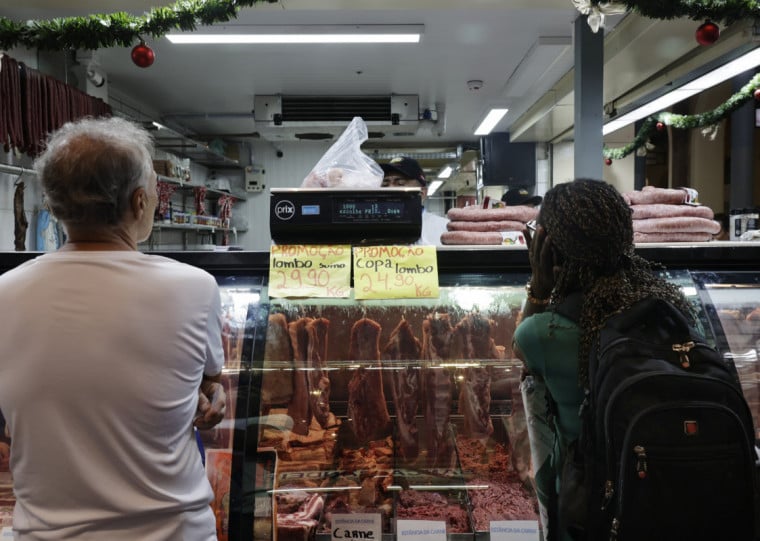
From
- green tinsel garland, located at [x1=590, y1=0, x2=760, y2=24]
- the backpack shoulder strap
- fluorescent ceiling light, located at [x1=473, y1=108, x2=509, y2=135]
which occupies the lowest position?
the backpack shoulder strap

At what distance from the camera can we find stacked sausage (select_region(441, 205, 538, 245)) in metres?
2.12

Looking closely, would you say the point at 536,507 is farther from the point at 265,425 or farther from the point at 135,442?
the point at 135,442

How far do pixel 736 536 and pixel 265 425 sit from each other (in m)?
1.60

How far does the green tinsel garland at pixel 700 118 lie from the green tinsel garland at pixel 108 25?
4.31m

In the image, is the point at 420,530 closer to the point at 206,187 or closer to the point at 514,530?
the point at 514,530

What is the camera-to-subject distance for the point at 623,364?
1245 mm

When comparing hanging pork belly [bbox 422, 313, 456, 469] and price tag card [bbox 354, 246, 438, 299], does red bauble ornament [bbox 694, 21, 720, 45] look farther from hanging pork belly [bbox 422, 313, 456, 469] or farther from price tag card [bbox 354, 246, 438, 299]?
price tag card [bbox 354, 246, 438, 299]

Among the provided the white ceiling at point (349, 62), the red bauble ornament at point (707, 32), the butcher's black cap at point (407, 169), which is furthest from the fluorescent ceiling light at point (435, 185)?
the butcher's black cap at point (407, 169)

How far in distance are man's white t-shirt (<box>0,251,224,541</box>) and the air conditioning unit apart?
257 inches

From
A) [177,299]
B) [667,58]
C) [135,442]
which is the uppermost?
[667,58]

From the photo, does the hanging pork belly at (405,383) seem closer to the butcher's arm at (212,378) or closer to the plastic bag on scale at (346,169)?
the plastic bag on scale at (346,169)

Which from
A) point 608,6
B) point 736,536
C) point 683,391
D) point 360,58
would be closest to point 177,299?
point 683,391

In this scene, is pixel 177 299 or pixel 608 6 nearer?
pixel 177 299

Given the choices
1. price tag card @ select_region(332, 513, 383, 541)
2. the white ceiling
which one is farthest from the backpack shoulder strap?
the white ceiling
